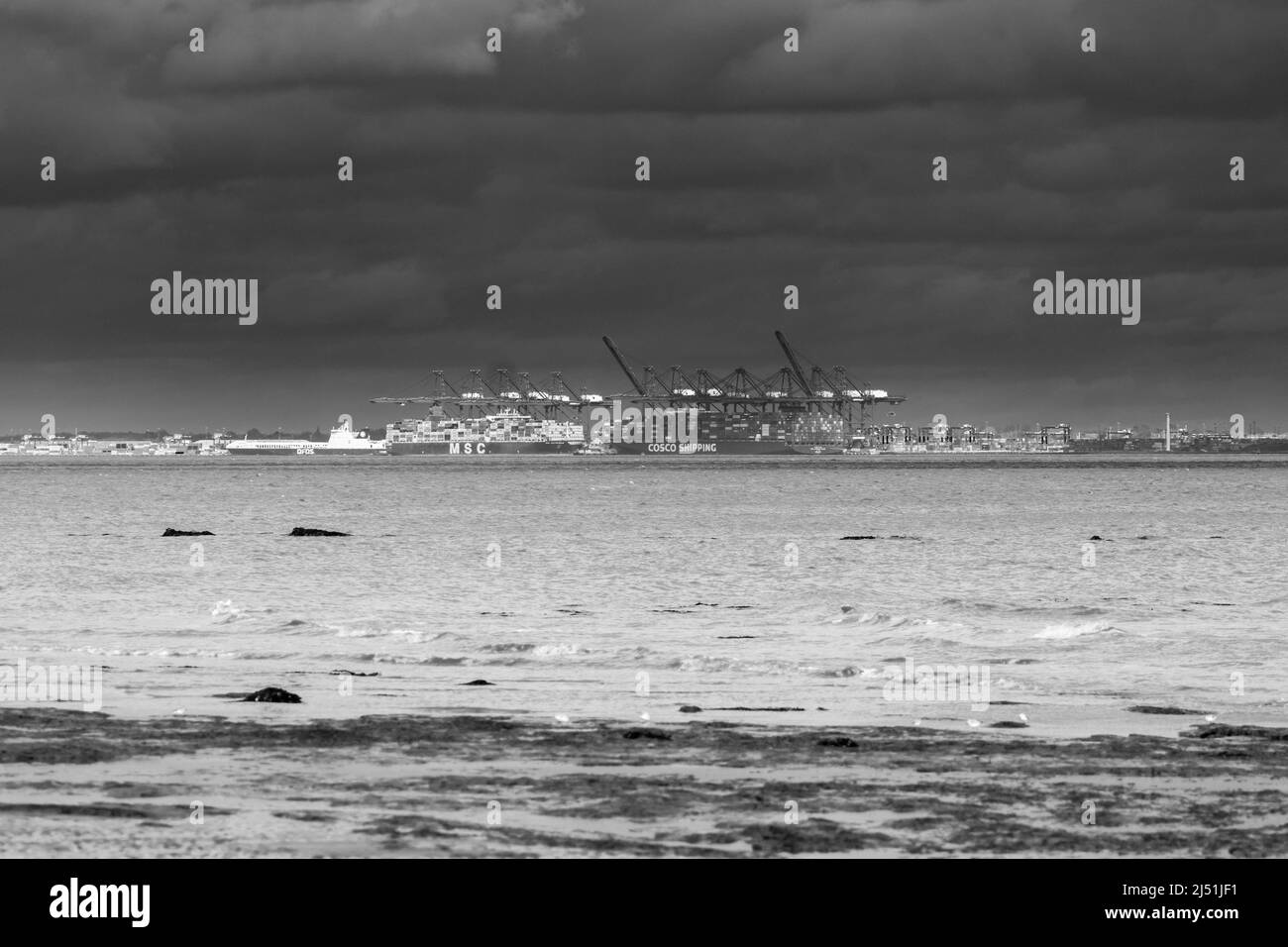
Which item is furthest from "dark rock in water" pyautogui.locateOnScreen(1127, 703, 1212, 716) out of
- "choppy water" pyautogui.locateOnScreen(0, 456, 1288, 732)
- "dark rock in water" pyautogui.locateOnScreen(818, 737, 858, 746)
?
"dark rock in water" pyautogui.locateOnScreen(818, 737, 858, 746)

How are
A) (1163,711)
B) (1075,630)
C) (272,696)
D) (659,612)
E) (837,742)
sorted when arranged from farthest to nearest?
(659,612) < (1075,630) < (1163,711) < (272,696) < (837,742)

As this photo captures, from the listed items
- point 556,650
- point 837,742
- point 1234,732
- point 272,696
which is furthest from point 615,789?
point 556,650

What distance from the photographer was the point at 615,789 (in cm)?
1223

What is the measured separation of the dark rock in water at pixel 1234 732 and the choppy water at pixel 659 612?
55 cm

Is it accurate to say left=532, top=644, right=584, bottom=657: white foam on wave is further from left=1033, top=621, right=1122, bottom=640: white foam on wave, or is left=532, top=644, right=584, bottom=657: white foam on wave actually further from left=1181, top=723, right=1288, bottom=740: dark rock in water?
left=1181, top=723, right=1288, bottom=740: dark rock in water

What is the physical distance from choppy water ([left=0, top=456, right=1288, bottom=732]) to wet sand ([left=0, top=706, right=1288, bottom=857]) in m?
1.67

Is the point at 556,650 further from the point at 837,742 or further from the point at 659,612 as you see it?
the point at 837,742

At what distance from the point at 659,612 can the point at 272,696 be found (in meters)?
16.9

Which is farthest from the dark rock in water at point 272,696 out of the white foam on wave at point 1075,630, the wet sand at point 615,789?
the white foam on wave at point 1075,630

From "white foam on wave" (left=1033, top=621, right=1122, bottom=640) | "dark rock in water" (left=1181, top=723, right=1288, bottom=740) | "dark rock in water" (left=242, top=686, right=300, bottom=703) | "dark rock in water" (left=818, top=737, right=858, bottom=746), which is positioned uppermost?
"dark rock in water" (left=242, top=686, right=300, bottom=703)

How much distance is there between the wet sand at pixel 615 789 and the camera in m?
10.4

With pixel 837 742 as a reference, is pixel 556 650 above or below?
below

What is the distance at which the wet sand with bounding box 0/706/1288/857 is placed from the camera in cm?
1042
